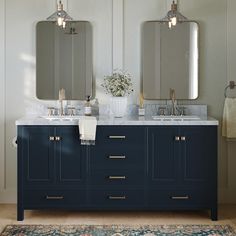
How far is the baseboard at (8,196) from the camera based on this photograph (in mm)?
4715

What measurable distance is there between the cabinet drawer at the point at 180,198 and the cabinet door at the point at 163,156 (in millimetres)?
82

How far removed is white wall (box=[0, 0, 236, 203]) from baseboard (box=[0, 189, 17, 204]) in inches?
34.9

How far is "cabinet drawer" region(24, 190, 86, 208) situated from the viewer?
4.16 meters

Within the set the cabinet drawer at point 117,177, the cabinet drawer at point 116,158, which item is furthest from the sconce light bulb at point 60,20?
the cabinet drawer at point 117,177

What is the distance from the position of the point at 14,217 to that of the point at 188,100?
2010mm

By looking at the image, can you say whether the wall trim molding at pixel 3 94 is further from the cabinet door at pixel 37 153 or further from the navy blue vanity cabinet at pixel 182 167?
the navy blue vanity cabinet at pixel 182 167

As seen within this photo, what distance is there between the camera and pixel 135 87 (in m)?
4.66

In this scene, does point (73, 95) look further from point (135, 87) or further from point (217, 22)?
point (217, 22)

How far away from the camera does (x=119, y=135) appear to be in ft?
13.5

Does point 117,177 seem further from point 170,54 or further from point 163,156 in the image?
point 170,54

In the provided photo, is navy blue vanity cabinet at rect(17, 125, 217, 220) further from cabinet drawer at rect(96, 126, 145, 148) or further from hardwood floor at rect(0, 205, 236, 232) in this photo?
hardwood floor at rect(0, 205, 236, 232)

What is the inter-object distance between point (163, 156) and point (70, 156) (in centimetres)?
82

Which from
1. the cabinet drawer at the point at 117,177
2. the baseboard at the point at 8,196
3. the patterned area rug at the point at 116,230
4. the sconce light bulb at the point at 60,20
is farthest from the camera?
the baseboard at the point at 8,196

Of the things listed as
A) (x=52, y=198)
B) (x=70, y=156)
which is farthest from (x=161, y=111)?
Result: (x=52, y=198)
